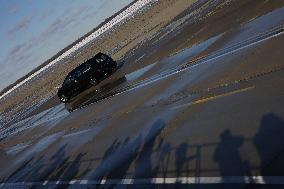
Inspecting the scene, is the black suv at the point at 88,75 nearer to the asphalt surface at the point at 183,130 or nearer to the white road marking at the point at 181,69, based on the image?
the asphalt surface at the point at 183,130

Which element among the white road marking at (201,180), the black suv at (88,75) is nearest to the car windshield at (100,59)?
the black suv at (88,75)

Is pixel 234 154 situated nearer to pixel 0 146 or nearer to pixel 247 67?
pixel 247 67

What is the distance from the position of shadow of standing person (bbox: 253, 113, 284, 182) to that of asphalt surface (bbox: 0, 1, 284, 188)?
3cm

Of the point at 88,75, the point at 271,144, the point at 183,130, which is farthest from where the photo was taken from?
the point at 88,75

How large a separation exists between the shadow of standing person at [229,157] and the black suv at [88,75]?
21809 mm

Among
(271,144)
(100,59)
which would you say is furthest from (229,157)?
(100,59)

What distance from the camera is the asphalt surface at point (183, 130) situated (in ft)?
32.3

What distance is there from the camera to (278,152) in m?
8.97

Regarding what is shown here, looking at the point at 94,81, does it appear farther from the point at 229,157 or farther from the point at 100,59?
the point at 229,157

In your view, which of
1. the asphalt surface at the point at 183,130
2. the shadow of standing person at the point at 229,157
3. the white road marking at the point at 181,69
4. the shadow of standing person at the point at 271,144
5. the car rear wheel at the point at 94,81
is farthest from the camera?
the car rear wheel at the point at 94,81

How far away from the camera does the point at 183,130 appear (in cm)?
1325

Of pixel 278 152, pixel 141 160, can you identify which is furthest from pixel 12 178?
pixel 278 152

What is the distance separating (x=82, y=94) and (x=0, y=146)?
7.68 metres

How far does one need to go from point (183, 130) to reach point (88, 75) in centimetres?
2021
